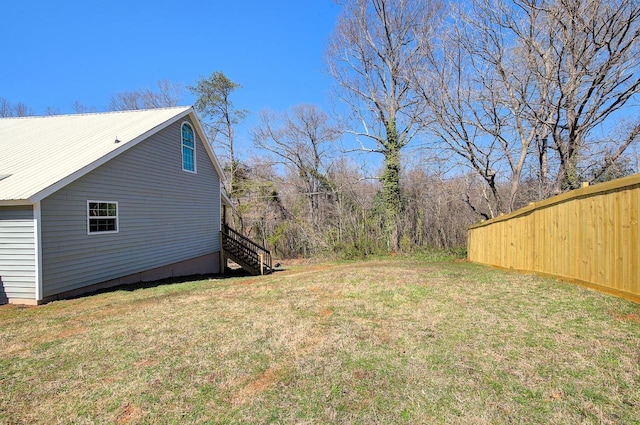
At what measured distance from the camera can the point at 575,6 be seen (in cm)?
716

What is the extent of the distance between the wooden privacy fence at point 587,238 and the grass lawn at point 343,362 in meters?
0.27

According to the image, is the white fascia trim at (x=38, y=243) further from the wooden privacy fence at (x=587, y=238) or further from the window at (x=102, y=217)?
the wooden privacy fence at (x=587, y=238)

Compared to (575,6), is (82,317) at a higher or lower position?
lower

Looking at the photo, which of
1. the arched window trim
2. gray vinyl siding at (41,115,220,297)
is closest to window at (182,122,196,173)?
the arched window trim

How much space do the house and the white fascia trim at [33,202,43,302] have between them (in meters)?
0.02

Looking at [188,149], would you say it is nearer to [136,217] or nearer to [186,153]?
[186,153]

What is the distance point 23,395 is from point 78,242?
18.9ft

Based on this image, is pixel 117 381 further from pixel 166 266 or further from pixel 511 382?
pixel 166 266

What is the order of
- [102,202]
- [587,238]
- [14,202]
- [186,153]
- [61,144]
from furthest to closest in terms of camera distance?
[186,153], [61,144], [102,202], [14,202], [587,238]

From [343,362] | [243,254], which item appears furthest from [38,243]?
[243,254]

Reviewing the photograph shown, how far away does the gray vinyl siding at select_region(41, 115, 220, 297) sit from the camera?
23.0 ft

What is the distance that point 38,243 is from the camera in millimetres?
6469

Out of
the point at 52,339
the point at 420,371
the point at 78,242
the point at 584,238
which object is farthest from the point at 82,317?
the point at 584,238

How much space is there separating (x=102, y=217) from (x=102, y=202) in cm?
36
